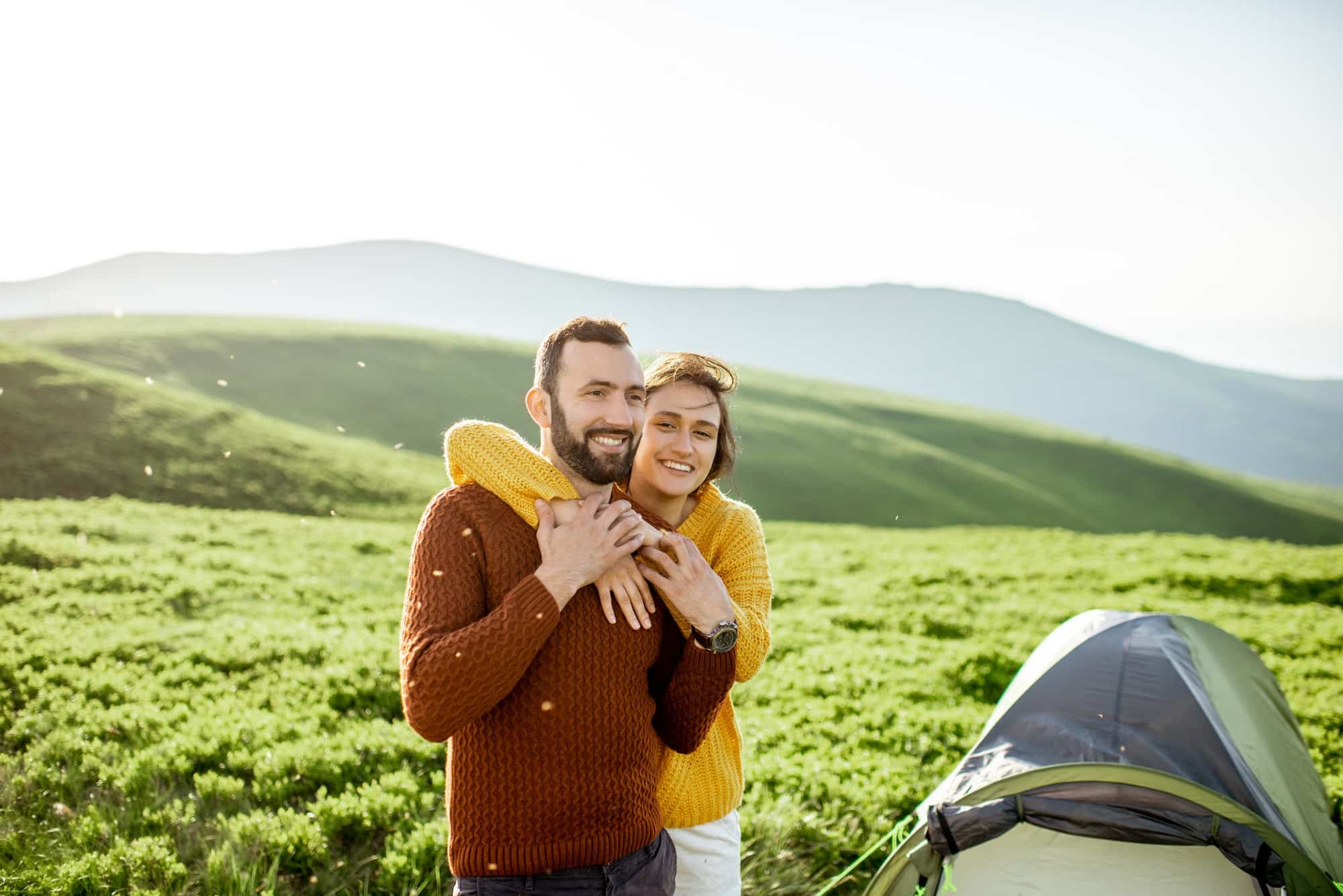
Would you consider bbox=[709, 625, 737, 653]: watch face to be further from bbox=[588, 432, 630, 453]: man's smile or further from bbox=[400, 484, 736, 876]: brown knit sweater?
bbox=[588, 432, 630, 453]: man's smile

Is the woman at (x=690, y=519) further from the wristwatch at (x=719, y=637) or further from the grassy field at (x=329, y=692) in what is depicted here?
the grassy field at (x=329, y=692)

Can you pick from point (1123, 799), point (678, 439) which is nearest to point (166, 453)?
point (678, 439)

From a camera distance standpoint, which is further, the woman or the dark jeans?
the woman

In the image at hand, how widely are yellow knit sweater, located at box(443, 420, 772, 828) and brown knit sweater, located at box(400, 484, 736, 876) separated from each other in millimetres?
124

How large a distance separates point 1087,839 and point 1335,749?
18.9 feet

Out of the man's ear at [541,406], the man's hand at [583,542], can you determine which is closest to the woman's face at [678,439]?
the man's ear at [541,406]

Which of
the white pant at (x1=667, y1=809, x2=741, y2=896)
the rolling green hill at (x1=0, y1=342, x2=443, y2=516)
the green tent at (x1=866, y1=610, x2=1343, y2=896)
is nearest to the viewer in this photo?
the white pant at (x1=667, y1=809, x2=741, y2=896)

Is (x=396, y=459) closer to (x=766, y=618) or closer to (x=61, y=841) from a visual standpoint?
(x=61, y=841)

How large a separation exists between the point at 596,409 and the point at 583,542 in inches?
21.9

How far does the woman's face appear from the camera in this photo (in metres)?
4.28

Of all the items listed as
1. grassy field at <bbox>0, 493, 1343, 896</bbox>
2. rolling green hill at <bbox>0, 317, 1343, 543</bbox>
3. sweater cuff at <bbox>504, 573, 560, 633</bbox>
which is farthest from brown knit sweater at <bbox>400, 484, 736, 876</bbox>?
rolling green hill at <bbox>0, 317, 1343, 543</bbox>

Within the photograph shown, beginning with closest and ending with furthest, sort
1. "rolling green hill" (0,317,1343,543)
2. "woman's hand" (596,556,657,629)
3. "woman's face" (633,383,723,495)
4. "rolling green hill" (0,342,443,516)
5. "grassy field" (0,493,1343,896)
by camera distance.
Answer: "woman's hand" (596,556,657,629)
"woman's face" (633,383,723,495)
"grassy field" (0,493,1343,896)
"rolling green hill" (0,342,443,516)
"rolling green hill" (0,317,1343,543)

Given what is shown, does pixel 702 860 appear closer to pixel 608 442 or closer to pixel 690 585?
pixel 690 585

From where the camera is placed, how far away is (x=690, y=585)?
3164 millimetres
